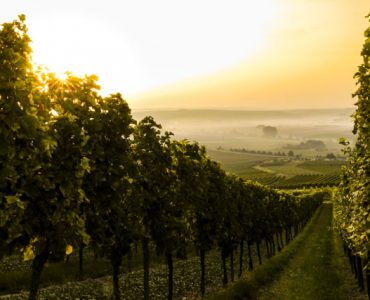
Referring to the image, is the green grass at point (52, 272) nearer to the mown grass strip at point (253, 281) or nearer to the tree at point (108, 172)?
the tree at point (108, 172)

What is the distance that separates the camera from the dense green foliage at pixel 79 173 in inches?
405

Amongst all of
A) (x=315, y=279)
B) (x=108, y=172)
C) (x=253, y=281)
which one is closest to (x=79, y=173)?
(x=108, y=172)

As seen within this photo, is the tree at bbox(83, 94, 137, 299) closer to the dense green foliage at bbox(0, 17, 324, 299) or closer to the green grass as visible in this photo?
the dense green foliage at bbox(0, 17, 324, 299)

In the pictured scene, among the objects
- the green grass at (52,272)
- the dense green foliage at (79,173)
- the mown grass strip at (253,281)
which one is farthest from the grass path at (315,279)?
the green grass at (52,272)

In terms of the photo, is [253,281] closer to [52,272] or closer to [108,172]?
[52,272]

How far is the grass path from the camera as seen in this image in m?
30.5

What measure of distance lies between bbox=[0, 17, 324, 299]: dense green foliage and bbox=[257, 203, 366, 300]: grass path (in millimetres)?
8143

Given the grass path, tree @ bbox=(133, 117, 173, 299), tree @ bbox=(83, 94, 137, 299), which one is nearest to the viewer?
tree @ bbox=(83, 94, 137, 299)

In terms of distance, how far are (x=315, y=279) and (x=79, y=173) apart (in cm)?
3134

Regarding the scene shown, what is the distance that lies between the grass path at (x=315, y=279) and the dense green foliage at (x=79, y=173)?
8.14 m

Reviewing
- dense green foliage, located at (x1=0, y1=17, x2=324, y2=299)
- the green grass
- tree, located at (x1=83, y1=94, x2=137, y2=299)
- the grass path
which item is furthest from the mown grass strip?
the green grass

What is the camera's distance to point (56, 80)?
13.6m

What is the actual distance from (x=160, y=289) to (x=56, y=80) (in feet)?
79.8

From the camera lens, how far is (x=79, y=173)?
39.9 ft
